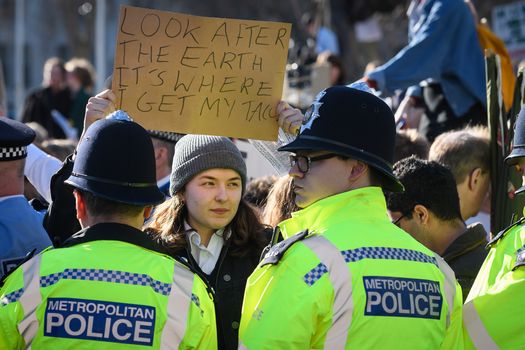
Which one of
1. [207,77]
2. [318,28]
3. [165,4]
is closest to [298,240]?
[207,77]

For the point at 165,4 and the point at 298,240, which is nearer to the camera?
the point at 298,240

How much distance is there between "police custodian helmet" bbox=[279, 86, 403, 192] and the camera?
4180mm

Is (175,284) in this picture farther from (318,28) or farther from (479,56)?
(318,28)

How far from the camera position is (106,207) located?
4.20 metres

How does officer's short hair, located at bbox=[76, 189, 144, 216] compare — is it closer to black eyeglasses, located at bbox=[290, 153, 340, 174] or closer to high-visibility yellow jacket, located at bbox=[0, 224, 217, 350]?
high-visibility yellow jacket, located at bbox=[0, 224, 217, 350]

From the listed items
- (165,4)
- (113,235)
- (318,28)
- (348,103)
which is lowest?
(165,4)

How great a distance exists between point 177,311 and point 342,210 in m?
0.73

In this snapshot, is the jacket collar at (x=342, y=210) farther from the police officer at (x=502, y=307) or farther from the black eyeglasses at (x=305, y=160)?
the police officer at (x=502, y=307)

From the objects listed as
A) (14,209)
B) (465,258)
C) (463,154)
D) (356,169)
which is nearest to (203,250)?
(14,209)

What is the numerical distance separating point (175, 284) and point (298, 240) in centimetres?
51

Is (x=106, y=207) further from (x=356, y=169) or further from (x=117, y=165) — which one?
(x=356, y=169)

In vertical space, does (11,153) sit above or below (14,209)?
above

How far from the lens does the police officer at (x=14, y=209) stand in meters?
4.83

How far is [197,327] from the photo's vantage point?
4.15m
